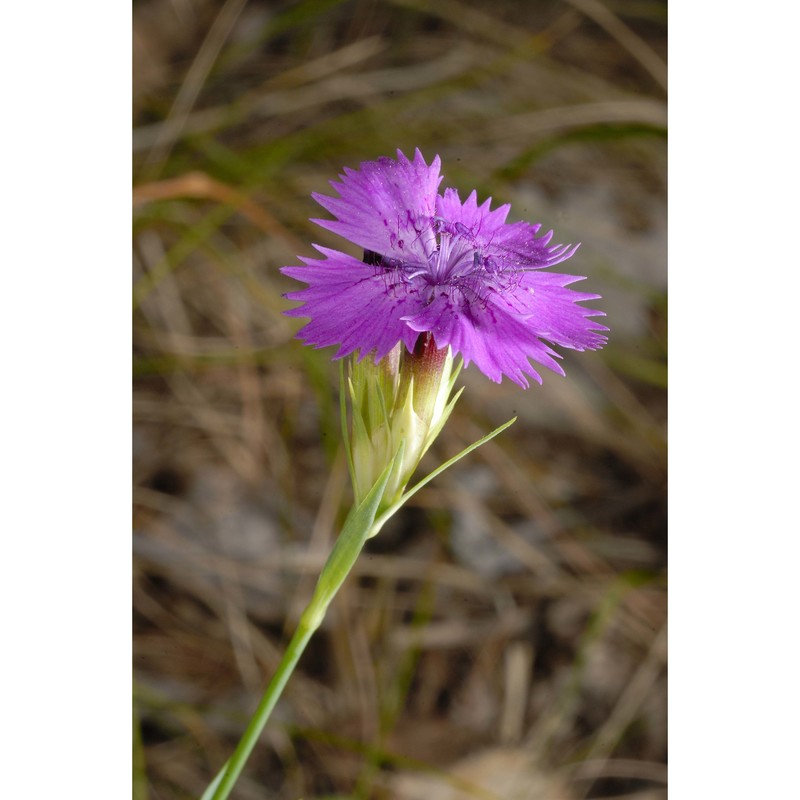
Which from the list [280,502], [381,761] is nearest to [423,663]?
[381,761]

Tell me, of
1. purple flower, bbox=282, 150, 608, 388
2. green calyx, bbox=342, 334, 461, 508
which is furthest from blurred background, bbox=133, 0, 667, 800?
green calyx, bbox=342, 334, 461, 508

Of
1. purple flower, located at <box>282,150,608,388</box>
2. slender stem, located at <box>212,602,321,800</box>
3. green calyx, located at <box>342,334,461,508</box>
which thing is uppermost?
purple flower, located at <box>282,150,608,388</box>

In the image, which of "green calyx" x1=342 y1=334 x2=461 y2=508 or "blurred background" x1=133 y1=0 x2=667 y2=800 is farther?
"blurred background" x1=133 y1=0 x2=667 y2=800

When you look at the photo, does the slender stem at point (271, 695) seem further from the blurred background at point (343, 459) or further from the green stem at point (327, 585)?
the blurred background at point (343, 459)

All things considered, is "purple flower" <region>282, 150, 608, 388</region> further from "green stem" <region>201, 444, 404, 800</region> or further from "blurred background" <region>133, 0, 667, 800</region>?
"blurred background" <region>133, 0, 667, 800</region>

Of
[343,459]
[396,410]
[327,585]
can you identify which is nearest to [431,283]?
[396,410]

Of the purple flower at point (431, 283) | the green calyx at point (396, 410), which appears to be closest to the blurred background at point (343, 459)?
the purple flower at point (431, 283)

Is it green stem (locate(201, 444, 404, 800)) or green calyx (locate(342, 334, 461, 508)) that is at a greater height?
green calyx (locate(342, 334, 461, 508))
